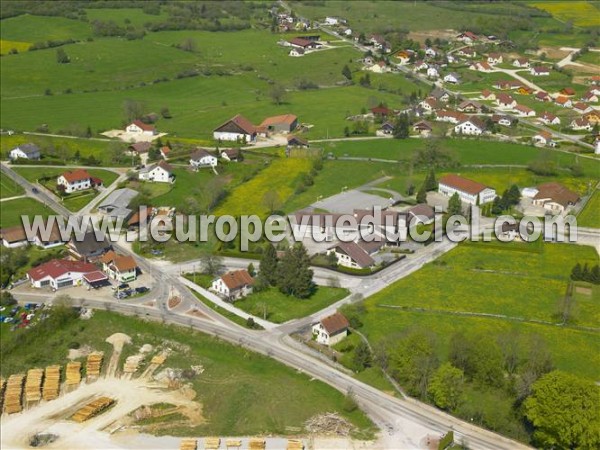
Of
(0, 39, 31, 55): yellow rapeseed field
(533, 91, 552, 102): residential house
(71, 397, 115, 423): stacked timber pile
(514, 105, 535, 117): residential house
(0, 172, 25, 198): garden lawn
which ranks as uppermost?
(0, 39, 31, 55): yellow rapeseed field

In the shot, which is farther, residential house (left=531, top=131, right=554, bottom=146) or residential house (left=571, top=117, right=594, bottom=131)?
residential house (left=571, top=117, right=594, bottom=131)

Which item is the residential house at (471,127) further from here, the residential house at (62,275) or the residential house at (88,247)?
the residential house at (62,275)

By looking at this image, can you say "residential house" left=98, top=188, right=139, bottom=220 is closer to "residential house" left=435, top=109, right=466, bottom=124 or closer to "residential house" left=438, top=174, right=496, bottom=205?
"residential house" left=438, top=174, right=496, bottom=205

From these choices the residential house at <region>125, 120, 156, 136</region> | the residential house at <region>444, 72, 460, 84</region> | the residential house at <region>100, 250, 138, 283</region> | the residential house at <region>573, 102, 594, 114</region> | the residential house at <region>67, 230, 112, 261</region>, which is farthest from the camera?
the residential house at <region>444, 72, 460, 84</region>

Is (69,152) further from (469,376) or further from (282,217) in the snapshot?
(469,376)

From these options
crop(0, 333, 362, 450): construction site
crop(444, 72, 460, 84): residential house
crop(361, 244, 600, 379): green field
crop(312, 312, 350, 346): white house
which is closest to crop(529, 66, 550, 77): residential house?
crop(444, 72, 460, 84): residential house

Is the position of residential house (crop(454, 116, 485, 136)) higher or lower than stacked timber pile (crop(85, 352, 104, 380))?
higher

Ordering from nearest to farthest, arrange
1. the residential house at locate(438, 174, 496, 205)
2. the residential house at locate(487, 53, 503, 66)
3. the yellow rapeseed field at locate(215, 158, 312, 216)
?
1. the yellow rapeseed field at locate(215, 158, 312, 216)
2. the residential house at locate(438, 174, 496, 205)
3. the residential house at locate(487, 53, 503, 66)

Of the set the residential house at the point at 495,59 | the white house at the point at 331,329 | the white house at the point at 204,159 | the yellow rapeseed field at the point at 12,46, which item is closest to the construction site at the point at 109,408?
the white house at the point at 331,329
